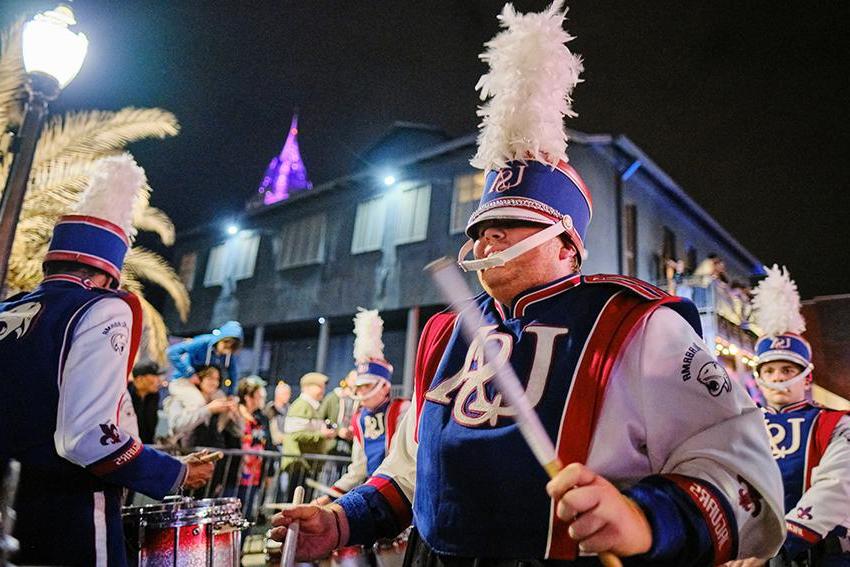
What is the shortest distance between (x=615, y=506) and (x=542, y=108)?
1.43 m

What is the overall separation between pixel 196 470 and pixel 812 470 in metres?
4.25

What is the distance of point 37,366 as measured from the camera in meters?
2.95

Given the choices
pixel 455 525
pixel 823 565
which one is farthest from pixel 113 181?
pixel 823 565

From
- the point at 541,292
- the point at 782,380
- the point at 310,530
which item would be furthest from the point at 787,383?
the point at 310,530

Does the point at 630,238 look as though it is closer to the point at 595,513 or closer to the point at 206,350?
the point at 206,350

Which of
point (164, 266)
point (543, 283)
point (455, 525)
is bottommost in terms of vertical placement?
point (455, 525)

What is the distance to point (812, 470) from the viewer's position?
4.39 metres

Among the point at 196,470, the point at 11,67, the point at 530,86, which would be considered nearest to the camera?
the point at 530,86

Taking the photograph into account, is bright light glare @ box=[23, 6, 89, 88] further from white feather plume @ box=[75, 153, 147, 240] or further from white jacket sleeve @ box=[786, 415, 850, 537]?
white jacket sleeve @ box=[786, 415, 850, 537]

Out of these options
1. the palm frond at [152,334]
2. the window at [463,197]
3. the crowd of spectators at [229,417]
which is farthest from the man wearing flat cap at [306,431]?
the window at [463,197]

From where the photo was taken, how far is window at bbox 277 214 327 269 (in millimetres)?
25672

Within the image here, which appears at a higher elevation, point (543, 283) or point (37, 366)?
point (543, 283)

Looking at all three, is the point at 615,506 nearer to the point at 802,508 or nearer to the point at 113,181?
the point at 802,508

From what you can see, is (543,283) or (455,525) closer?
(455,525)
